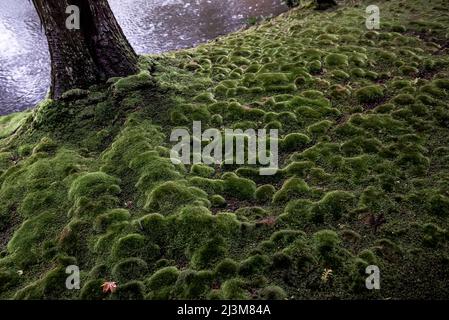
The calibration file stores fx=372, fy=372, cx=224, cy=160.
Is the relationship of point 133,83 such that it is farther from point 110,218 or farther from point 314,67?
point 314,67

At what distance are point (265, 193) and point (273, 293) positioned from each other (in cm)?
197

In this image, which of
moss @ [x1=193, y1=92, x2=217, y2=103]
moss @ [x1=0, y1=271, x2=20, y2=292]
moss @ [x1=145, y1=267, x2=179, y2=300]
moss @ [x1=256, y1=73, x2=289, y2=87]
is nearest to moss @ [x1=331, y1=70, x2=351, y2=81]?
moss @ [x1=256, y1=73, x2=289, y2=87]

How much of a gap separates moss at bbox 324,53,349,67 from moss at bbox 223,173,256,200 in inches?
188

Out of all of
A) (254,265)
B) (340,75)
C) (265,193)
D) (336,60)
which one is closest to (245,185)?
(265,193)

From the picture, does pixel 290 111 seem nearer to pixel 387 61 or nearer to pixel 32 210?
pixel 387 61

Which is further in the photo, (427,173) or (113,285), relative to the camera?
(427,173)

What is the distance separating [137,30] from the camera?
2005 centimetres

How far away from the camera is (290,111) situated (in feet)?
26.3

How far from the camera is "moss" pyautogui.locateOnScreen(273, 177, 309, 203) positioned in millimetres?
6008

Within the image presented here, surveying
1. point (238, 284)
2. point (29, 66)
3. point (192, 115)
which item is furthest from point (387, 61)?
point (29, 66)

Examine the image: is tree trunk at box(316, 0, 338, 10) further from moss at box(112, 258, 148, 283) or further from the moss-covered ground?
moss at box(112, 258, 148, 283)

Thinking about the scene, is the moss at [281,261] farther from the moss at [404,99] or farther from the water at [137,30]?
the water at [137,30]

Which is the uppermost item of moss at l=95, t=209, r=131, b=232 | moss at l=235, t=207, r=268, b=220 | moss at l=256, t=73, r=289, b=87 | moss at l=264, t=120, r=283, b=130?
Answer: moss at l=256, t=73, r=289, b=87

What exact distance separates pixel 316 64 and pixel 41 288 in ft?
25.6
